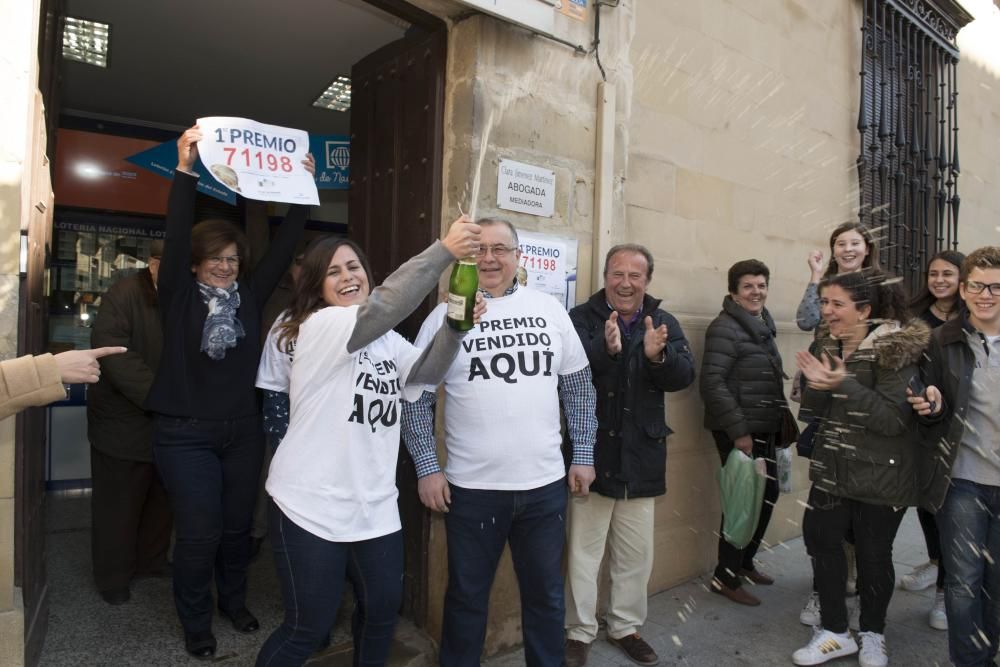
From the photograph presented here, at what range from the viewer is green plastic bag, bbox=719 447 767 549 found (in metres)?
4.18

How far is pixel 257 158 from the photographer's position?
9.64 ft

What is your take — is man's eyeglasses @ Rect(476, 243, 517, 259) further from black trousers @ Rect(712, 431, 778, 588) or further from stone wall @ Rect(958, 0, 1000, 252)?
stone wall @ Rect(958, 0, 1000, 252)

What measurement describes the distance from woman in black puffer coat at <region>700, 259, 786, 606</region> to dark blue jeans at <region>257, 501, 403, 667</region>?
2.51 metres

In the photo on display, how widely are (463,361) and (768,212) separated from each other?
354cm

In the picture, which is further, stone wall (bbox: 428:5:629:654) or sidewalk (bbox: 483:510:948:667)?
sidewalk (bbox: 483:510:948:667)

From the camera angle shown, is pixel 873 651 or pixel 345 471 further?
pixel 873 651

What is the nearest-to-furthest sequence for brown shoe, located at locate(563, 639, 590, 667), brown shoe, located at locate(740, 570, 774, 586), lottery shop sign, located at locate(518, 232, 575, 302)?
brown shoe, located at locate(563, 639, 590, 667) → lottery shop sign, located at locate(518, 232, 575, 302) → brown shoe, located at locate(740, 570, 774, 586)

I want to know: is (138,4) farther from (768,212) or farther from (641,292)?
(768,212)

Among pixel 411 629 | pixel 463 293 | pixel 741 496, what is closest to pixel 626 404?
pixel 741 496

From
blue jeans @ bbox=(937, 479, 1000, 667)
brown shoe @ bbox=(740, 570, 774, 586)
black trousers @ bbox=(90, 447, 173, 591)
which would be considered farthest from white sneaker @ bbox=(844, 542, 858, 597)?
black trousers @ bbox=(90, 447, 173, 591)

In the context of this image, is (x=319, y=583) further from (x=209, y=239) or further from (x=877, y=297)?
(x=877, y=297)

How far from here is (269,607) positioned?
374 cm

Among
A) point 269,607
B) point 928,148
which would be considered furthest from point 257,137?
point 928,148

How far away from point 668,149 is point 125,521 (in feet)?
12.8
